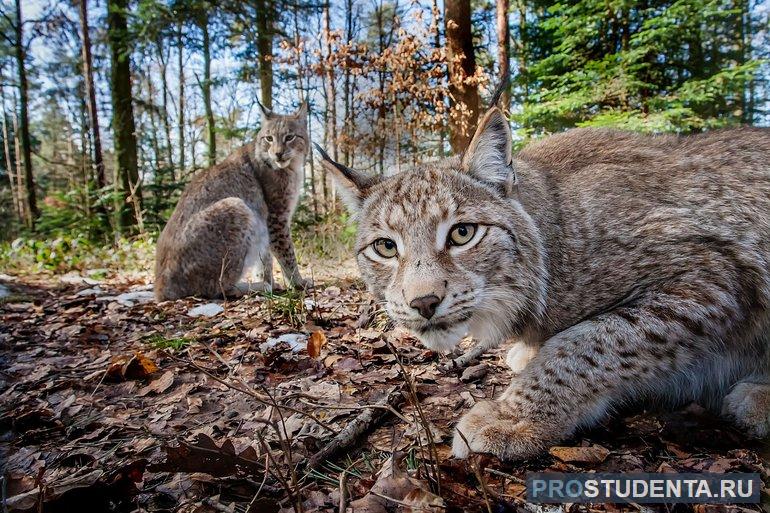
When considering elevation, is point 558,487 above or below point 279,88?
below

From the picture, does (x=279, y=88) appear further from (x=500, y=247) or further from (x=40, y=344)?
(x=500, y=247)

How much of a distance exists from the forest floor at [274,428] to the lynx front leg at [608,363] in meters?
0.13

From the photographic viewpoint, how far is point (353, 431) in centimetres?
190

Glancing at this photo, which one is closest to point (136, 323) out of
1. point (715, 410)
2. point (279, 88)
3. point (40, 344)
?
point (40, 344)

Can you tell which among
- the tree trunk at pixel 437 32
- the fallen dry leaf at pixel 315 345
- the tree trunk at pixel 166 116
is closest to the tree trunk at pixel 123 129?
the tree trunk at pixel 166 116

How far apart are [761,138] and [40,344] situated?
5438 mm

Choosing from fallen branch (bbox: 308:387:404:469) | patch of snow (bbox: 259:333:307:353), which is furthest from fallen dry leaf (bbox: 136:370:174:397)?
fallen branch (bbox: 308:387:404:469)

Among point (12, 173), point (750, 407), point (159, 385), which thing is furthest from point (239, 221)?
point (12, 173)

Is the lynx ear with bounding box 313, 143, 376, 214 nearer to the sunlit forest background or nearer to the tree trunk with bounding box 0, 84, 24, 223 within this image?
the sunlit forest background

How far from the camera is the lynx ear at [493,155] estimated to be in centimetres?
224

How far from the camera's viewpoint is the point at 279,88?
10.6 meters

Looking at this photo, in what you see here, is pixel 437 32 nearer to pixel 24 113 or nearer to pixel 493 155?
pixel 493 155

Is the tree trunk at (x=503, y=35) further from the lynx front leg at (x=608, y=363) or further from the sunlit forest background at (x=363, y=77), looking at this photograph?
the lynx front leg at (x=608, y=363)

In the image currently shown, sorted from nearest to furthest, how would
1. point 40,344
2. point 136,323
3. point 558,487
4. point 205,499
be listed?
point 558,487, point 205,499, point 40,344, point 136,323
